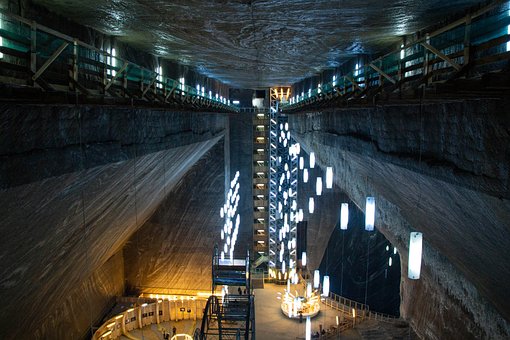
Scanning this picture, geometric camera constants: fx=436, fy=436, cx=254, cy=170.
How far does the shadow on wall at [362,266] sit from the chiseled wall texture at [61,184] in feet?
69.4

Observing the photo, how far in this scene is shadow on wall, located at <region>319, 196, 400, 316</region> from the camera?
91.3 ft

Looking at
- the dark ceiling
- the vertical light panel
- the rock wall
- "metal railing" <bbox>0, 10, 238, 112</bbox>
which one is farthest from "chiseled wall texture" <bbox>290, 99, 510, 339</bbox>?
the rock wall

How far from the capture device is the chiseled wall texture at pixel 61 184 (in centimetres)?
414

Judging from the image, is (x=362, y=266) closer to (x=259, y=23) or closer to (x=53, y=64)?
(x=259, y=23)

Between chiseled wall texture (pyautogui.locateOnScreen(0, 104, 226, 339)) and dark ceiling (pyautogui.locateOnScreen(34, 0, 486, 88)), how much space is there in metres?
1.75

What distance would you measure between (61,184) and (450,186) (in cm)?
424

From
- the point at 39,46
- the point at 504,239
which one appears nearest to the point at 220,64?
the point at 39,46

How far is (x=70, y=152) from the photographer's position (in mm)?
4898

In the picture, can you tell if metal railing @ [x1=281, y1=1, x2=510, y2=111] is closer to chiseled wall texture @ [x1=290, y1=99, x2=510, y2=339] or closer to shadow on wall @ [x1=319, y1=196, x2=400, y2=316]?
chiseled wall texture @ [x1=290, y1=99, x2=510, y2=339]

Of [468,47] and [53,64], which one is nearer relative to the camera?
[468,47]

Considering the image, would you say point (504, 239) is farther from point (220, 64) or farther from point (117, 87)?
point (220, 64)

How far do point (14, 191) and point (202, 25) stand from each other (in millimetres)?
5481

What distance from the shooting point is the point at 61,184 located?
495 centimetres

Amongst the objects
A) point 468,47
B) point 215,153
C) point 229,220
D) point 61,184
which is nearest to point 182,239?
point 229,220
